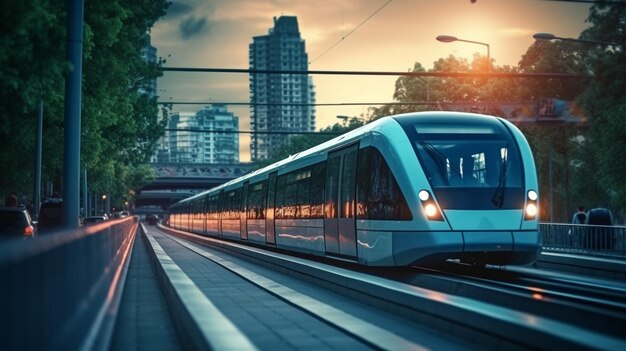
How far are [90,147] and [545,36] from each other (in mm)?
16249

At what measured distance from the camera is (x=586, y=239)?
960 inches

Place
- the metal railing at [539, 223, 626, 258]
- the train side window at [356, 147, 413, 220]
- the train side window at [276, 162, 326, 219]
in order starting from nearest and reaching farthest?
the train side window at [356, 147, 413, 220]
the train side window at [276, 162, 326, 219]
the metal railing at [539, 223, 626, 258]

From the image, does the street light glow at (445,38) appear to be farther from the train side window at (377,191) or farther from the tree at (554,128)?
the train side window at (377,191)

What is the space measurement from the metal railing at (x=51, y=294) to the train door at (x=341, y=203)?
8.77m

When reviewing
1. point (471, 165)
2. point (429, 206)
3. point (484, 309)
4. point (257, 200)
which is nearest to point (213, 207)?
point (257, 200)

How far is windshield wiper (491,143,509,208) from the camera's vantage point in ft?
53.1

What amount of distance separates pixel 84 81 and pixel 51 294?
19826mm

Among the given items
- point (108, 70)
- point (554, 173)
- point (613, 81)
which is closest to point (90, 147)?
point (108, 70)

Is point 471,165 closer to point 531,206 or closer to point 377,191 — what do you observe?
point 531,206

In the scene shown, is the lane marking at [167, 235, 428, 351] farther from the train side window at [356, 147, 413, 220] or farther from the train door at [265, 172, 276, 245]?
the train door at [265, 172, 276, 245]

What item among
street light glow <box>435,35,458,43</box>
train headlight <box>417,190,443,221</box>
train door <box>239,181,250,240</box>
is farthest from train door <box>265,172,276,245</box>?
train headlight <box>417,190,443,221</box>

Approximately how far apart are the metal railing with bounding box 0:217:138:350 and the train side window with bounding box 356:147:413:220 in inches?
269

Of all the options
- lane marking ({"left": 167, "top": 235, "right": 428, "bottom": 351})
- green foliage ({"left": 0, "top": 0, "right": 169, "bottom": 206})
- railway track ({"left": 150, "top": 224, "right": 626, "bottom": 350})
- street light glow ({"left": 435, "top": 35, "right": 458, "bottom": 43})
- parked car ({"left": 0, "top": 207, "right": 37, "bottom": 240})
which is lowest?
lane marking ({"left": 167, "top": 235, "right": 428, "bottom": 351})

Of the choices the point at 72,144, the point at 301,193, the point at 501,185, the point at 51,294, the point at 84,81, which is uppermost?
the point at 84,81
